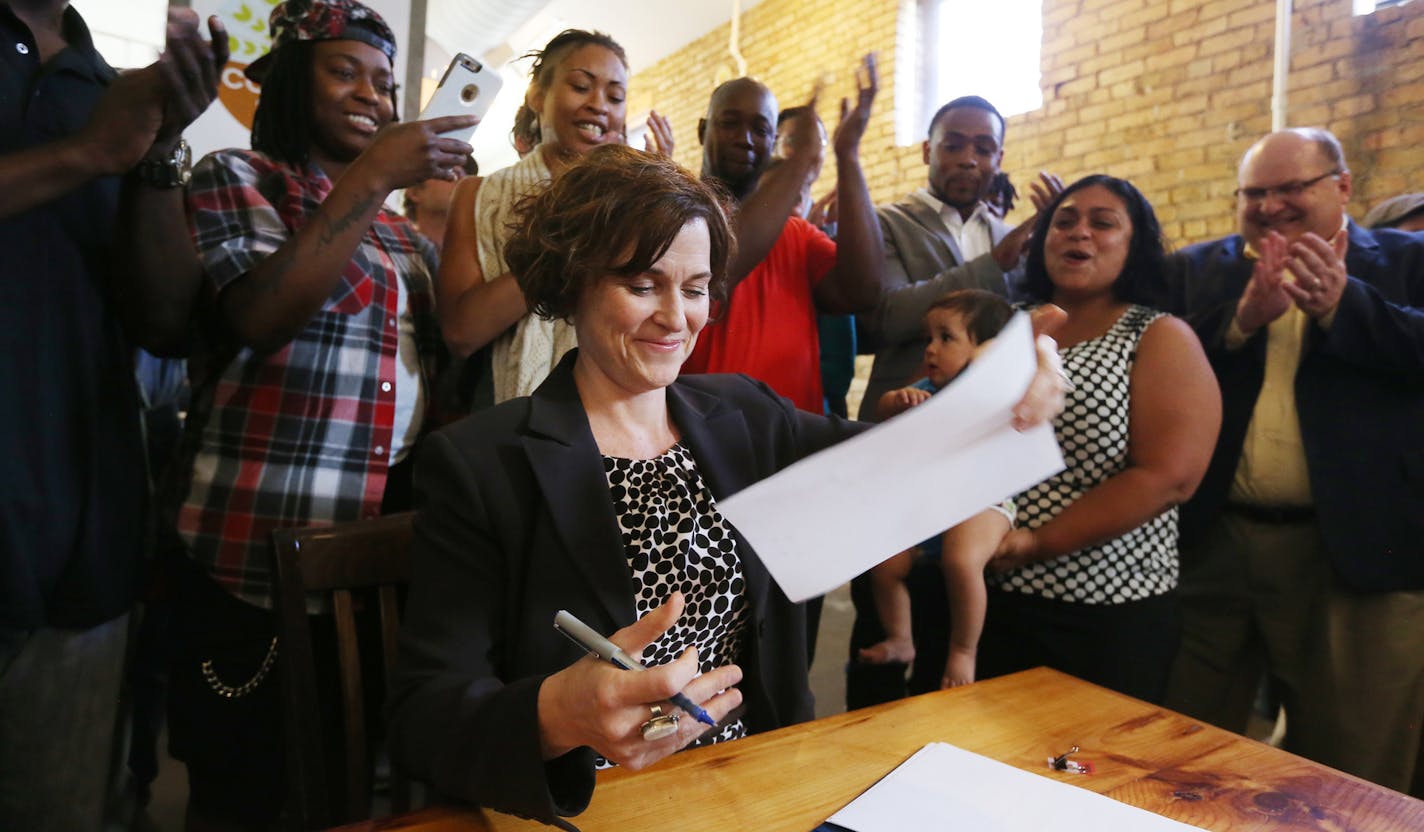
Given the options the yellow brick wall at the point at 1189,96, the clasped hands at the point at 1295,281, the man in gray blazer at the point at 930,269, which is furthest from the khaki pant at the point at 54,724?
the yellow brick wall at the point at 1189,96

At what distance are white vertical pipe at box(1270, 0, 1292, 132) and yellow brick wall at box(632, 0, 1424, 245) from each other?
3 centimetres

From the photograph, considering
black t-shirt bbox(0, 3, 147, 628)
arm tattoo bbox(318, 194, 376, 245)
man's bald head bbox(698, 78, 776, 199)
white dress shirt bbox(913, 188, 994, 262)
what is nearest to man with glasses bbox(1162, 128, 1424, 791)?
white dress shirt bbox(913, 188, 994, 262)

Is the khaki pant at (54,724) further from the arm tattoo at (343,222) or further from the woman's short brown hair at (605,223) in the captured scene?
the woman's short brown hair at (605,223)

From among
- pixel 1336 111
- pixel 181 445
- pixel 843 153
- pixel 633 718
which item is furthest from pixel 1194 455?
pixel 1336 111

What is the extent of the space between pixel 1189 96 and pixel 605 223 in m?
4.69

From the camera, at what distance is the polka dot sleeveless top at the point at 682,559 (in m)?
1.18

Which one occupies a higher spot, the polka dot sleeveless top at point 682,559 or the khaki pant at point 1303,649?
the polka dot sleeveless top at point 682,559

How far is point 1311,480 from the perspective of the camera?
7.21 feet

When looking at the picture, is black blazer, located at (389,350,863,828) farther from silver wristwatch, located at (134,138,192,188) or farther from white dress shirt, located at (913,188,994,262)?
white dress shirt, located at (913,188,994,262)

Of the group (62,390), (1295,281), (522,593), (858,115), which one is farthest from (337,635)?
(1295,281)

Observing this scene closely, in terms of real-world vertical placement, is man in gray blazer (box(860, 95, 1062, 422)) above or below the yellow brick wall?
below

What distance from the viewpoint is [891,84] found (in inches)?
254

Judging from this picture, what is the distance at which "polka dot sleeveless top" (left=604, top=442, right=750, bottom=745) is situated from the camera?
118cm

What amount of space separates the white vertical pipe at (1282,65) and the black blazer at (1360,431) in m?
2.51
